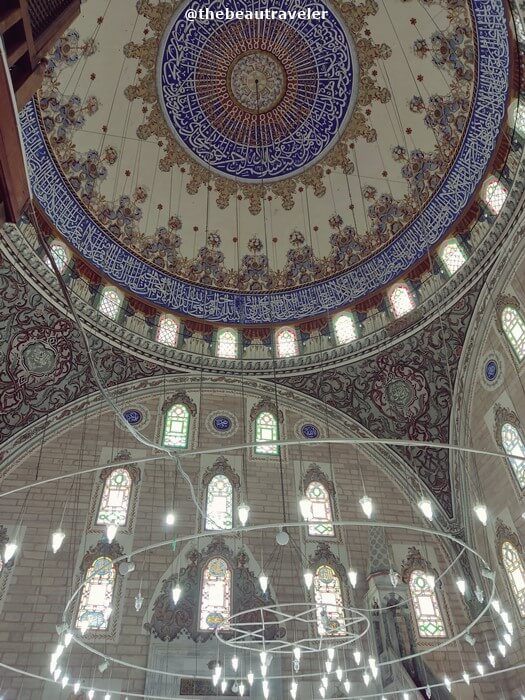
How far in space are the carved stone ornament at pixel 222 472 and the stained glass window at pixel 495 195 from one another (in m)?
6.59

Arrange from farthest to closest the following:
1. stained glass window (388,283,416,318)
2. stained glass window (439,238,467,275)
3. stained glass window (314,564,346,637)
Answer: stained glass window (388,283,416,318) → stained glass window (439,238,467,275) → stained glass window (314,564,346,637)

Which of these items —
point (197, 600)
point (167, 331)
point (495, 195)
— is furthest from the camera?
point (167, 331)

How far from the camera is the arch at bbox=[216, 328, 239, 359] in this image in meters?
11.6

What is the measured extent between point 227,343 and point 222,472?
3.01 m

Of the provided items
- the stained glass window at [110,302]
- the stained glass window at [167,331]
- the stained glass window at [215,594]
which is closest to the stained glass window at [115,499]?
the stained glass window at [215,594]

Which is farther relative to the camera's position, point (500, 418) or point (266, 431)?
point (266, 431)

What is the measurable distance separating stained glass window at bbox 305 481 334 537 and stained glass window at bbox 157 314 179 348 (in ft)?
13.4

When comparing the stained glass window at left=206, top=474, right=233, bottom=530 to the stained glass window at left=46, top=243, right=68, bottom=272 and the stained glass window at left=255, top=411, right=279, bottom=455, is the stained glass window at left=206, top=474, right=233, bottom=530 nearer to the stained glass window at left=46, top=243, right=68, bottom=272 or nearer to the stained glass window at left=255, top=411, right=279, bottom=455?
Result: the stained glass window at left=255, top=411, right=279, bottom=455

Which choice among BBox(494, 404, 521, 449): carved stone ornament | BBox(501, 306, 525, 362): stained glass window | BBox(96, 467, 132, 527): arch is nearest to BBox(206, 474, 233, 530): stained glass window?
BBox(96, 467, 132, 527): arch

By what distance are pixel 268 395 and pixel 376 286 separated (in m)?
3.28

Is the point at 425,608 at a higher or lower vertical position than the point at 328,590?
lower

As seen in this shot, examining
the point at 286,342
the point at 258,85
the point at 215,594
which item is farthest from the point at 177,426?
the point at 258,85

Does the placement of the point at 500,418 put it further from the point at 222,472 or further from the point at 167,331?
the point at 167,331

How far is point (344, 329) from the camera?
453 inches
